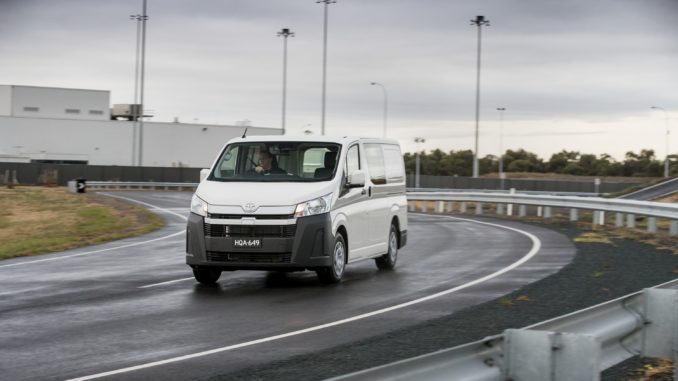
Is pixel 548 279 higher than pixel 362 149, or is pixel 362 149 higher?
pixel 362 149

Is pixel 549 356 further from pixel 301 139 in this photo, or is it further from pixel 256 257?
pixel 301 139

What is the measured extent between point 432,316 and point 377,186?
4.98 m

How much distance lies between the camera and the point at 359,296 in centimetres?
1216

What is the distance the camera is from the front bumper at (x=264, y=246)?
41.1ft

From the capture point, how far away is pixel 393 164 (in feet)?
54.0

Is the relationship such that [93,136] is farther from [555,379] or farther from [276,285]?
[555,379]

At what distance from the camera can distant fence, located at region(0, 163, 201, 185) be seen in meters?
73.6

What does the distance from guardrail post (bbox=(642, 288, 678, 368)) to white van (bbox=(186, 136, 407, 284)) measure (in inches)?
247

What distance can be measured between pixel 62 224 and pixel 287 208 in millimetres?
17075

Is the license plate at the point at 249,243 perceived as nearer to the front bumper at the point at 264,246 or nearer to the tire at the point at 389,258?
the front bumper at the point at 264,246

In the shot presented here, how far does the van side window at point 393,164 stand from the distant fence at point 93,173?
189ft

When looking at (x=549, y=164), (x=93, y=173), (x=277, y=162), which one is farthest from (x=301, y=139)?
(x=549, y=164)

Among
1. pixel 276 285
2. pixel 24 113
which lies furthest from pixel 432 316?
pixel 24 113

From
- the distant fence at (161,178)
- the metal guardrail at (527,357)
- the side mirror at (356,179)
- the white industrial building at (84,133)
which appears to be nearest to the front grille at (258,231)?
the side mirror at (356,179)
